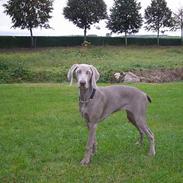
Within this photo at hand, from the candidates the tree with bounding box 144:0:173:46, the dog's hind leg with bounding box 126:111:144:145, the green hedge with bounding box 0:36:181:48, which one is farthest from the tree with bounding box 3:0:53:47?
the dog's hind leg with bounding box 126:111:144:145

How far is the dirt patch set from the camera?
25906 millimetres

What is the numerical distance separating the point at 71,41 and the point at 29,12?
218 inches

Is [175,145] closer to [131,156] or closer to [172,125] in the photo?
[131,156]

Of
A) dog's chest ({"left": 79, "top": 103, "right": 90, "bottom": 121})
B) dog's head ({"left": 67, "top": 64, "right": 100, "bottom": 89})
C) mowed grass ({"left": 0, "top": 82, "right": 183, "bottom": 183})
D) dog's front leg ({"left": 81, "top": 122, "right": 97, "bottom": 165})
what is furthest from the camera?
dog's chest ({"left": 79, "top": 103, "right": 90, "bottom": 121})

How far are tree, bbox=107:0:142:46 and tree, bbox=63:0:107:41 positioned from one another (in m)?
1.32

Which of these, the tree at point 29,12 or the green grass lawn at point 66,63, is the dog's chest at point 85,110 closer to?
the green grass lawn at point 66,63

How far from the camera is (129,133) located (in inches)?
408

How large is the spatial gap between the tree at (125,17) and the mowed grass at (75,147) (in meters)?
42.3

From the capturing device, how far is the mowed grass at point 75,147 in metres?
7.39

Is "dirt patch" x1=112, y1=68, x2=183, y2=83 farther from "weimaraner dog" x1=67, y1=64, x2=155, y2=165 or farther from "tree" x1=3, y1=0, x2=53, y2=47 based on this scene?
"tree" x1=3, y1=0, x2=53, y2=47

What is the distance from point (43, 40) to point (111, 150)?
42302mm

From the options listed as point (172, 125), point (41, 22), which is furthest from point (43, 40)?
point (172, 125)

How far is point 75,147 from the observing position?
9078mm

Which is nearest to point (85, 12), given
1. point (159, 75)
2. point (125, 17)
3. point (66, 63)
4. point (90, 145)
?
point (125, 17)
